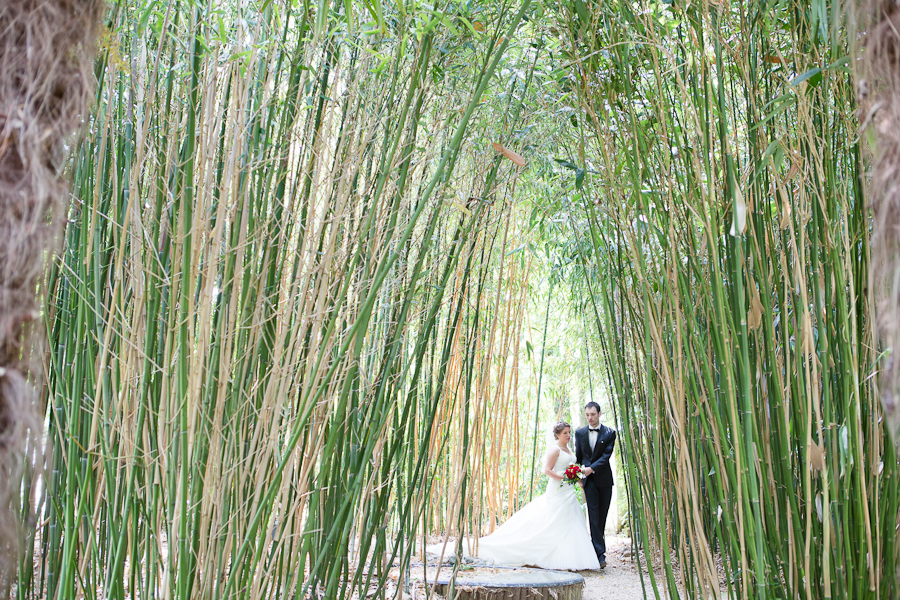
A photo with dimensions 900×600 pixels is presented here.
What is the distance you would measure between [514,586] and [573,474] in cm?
167

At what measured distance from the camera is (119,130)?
5.59 ft

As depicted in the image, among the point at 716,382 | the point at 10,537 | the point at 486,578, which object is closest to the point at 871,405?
the point at 716,382

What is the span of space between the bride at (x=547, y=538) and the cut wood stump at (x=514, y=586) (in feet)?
2.72

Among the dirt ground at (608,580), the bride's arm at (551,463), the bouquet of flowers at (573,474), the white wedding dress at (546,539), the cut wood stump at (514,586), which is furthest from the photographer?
the bride's arm at (551,463)

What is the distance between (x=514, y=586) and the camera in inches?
101

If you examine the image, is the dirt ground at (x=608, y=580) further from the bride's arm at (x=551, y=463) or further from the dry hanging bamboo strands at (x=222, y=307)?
the dry hanging bamboo strands at (x=222, y=307)

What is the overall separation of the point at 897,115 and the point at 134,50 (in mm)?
1661

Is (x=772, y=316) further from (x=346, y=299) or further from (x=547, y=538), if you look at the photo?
(x=547, y=538)

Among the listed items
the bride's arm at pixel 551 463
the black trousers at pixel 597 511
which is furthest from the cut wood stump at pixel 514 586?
the black trousers at pixel 597 511

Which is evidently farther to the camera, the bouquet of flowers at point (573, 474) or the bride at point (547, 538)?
the bouquet of flowers at point (573, 474)

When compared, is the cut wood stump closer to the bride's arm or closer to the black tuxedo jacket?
the bride's arm

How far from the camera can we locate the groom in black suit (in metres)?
4.37

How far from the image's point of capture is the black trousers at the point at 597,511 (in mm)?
4332

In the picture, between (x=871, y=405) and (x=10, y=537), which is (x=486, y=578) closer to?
(x=871, y=405)
